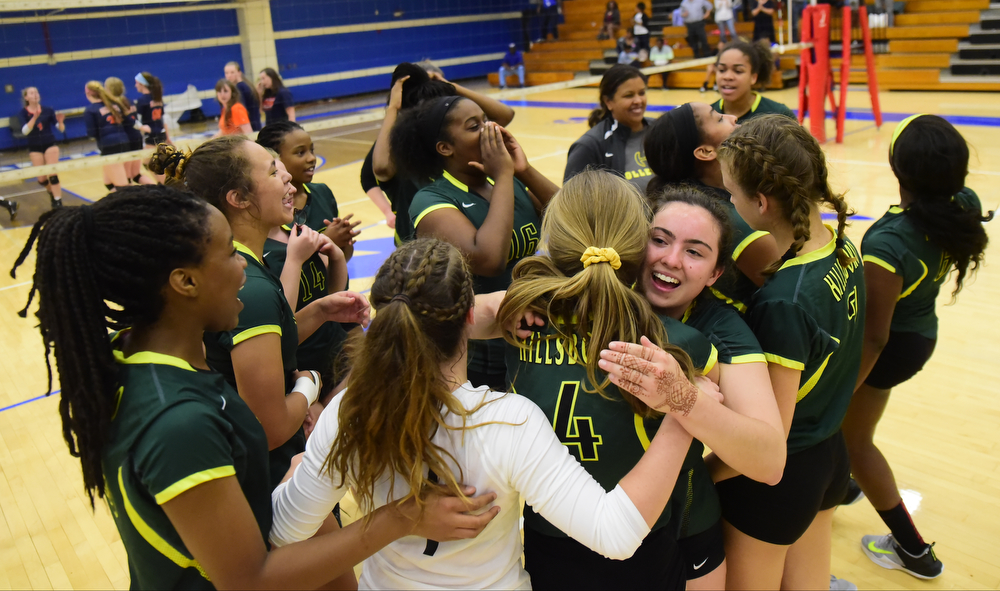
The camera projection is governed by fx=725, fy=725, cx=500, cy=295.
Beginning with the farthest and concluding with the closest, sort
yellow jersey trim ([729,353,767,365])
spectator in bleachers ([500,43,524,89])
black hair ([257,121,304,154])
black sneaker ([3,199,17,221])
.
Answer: spectator in bleachers ([500,43,524,89])
black sneaker ([3,199,17,221])
black hair ([257,121,304,154])
yellow jersey trim ([729,353,767,365])

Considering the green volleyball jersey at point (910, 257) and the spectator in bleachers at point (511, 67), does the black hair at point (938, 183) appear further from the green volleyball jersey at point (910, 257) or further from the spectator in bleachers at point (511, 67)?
the spectator in bleachers at point (511, 67)

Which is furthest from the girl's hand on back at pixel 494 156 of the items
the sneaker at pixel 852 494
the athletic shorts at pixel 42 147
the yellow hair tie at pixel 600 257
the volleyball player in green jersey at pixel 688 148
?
the athletic shorts at pixel 42 147

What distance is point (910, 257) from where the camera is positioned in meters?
2.45

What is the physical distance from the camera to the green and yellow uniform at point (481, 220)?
2.66 metres

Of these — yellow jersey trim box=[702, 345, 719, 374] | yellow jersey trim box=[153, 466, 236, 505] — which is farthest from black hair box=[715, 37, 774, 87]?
yellow jersey trim box=[153, 466, 236, 505]

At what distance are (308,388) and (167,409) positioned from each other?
81 cm

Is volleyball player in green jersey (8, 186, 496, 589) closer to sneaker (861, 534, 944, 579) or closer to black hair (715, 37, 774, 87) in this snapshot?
sneaker (861, 534, 944, 579)

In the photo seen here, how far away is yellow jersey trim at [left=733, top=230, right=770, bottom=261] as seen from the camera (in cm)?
203

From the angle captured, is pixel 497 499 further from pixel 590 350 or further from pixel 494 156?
pixel 494 156

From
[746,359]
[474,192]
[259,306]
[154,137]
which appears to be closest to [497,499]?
[746,359]

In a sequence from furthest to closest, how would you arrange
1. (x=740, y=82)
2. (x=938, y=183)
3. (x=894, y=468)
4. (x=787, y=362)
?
(x=740, y=82) → (x=894, y=468) → (x=938, y=183) → (x=787, y=362)

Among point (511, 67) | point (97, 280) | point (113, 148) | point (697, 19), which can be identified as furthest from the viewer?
point (511, 67)

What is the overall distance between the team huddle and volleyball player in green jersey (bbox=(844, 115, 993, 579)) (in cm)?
58

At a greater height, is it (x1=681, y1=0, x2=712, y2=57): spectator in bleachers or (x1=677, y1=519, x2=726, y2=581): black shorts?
(x1=681, y1=0, x2=712, y2=57): spectator in bleachers
